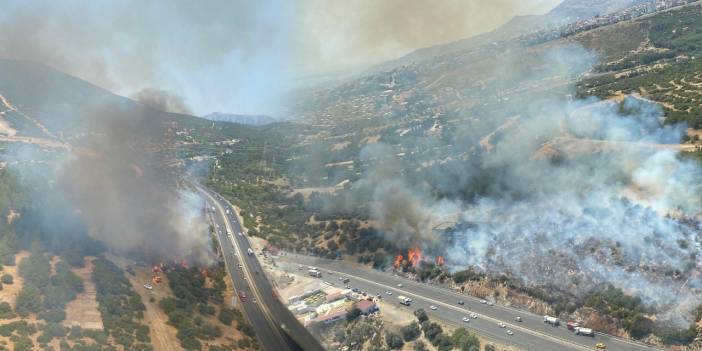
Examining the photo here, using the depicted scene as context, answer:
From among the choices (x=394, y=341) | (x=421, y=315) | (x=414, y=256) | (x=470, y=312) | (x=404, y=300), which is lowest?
(x=394, y=341)

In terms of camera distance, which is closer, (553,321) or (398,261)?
(553,321)

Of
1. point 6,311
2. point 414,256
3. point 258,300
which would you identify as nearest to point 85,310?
point 6,311

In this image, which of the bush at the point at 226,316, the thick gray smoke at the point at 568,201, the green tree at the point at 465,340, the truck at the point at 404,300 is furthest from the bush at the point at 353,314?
the thick gray smoke at the point at 568,201

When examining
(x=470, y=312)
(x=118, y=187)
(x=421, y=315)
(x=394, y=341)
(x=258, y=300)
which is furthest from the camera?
(x=258, y=300)

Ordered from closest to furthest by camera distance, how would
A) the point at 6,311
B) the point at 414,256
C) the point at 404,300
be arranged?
the point at 6,311, the point at 404,300, the point at 414,256

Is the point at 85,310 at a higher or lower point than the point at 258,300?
higher

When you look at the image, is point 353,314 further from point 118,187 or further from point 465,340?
point 118,187

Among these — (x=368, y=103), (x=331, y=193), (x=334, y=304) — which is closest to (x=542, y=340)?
(x=334, y=304)

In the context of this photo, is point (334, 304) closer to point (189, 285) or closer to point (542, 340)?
point (189, 285)

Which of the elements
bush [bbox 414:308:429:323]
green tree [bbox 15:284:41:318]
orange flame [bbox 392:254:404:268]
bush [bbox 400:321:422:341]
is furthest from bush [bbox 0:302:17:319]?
orange flame [bbox 392:254:404:268]
